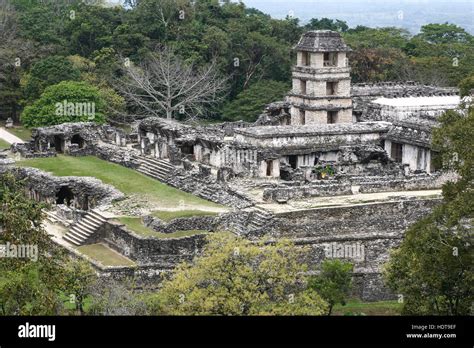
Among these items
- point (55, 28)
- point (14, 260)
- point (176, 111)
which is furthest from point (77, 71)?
point (14, 260)

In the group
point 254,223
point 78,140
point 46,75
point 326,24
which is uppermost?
point 326,24

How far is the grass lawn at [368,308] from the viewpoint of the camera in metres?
30.7

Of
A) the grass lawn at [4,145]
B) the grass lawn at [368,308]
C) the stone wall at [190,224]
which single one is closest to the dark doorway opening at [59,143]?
the grass lawn at [4,145]

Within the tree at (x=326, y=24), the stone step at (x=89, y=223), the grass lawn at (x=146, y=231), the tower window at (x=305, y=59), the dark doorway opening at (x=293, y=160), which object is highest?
the tree at (x=326, y=24)

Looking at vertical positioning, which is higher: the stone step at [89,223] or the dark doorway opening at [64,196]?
the dark doorway opening at [64,196]

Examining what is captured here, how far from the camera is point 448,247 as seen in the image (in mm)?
24234

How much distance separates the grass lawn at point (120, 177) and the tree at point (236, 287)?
834cm

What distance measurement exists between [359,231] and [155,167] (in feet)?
36.4

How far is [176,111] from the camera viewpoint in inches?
2426

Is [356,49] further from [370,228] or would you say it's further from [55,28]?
[370,228]

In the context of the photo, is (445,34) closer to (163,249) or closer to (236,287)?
(163,249)

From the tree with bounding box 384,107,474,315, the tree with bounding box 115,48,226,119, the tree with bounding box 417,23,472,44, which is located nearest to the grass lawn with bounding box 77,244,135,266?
the tree with bounding box 384,107,474,315

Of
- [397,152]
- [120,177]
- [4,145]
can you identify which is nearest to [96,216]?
[120,177]

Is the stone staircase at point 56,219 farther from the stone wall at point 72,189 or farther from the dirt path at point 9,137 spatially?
the dirt path at point 9,137
